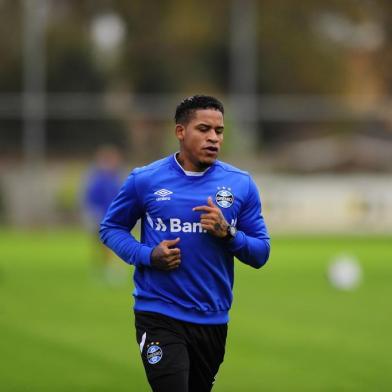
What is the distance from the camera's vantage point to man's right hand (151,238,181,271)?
616 centimetres

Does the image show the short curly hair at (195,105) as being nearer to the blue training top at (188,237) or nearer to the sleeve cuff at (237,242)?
the blue training top at (188,237)

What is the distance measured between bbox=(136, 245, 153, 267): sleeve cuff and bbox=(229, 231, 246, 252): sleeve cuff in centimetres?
47

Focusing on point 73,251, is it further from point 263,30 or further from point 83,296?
point 263,30

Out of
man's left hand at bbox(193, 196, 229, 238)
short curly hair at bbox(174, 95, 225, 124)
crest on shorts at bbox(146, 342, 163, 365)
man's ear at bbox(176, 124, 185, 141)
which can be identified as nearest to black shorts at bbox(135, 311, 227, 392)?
crest on shorts at bbox(146, 342, 163, 365)

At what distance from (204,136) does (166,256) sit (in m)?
0.74

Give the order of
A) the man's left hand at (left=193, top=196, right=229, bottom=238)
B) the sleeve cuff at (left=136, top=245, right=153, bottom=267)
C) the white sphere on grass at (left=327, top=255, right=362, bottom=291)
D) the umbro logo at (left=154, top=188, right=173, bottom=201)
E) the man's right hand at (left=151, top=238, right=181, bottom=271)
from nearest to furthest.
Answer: the man's left hand at (left=193, top=196, right=229, bottom=238)
the man's right hand at (left=151, top=238, right=181, bottom=271)
the sleeve cuff at (left=136, top=245, right=153, bottom=267)
the umbro logo at (left=154, top=188, right=173, bottom=201)
the white sphere on grass at (left=327, top=255, right=362, bottom=291)

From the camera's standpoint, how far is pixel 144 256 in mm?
6289

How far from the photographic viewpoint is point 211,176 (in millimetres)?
6457

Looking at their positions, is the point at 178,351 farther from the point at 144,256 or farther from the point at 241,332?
the point at 241,332

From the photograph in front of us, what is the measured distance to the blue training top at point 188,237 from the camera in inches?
249

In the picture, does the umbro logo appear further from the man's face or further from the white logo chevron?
the man's face

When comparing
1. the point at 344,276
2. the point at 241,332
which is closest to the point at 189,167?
the point at 241,332

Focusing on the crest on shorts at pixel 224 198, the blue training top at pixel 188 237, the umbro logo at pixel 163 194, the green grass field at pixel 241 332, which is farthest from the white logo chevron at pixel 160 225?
the green grass field at pixel 241 332

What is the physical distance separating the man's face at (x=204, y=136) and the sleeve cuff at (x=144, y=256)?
1.91 feet
